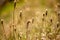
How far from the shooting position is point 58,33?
2.32 metres

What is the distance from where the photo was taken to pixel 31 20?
104 inches

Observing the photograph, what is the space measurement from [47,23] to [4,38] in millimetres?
609

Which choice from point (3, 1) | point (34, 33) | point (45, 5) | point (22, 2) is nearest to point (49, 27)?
point (34, 33)

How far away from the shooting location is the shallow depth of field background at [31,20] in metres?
2.30

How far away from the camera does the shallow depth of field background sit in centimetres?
230

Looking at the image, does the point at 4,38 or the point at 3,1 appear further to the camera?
the point at 3,1

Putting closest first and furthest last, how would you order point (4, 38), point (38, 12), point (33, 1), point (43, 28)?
point (4, 38) → point (43, 28) → point (38, 12) → point (33, 1)

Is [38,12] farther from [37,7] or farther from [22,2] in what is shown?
[22,2]

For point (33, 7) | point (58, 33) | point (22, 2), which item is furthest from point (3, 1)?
point (58, 33)

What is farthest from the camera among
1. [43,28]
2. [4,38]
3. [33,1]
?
[33,1]

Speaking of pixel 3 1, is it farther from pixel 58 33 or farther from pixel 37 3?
pixel 58 33

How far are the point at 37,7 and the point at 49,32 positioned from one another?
0.55 meters

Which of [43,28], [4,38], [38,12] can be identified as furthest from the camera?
[38,12]

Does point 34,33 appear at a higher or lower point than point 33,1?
lower
